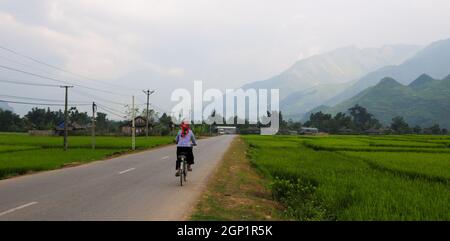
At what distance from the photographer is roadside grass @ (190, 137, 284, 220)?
895 centimetres

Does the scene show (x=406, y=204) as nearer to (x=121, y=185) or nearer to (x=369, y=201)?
(x=369, y=201)

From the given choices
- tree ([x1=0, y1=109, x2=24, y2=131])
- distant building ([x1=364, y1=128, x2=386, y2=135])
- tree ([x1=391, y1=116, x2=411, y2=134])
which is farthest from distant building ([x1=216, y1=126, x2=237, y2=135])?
tree ([x1=0, y1=109, x2=24, y2=131])

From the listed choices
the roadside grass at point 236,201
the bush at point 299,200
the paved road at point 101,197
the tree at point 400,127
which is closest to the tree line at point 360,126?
the tree at point 400,127

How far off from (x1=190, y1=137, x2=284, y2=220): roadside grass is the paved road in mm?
354

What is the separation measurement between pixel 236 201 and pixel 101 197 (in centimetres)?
342

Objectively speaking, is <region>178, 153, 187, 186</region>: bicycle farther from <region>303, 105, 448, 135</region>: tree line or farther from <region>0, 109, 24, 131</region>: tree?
<region>0, 109, 24, 131</region>: tree

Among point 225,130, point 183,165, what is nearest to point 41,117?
point 225,130

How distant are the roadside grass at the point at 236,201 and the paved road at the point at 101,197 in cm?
35

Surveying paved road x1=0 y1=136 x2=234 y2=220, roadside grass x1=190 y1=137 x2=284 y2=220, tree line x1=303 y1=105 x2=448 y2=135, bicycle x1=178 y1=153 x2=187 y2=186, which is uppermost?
tree line x1=303 y1=105 x2=448 y2=135

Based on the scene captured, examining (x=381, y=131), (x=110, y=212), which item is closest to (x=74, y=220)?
(x=110, y=212)

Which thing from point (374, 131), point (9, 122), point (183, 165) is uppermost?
point (9, 122)

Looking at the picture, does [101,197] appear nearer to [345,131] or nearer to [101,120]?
[345,131]

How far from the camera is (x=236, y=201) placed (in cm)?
1096
